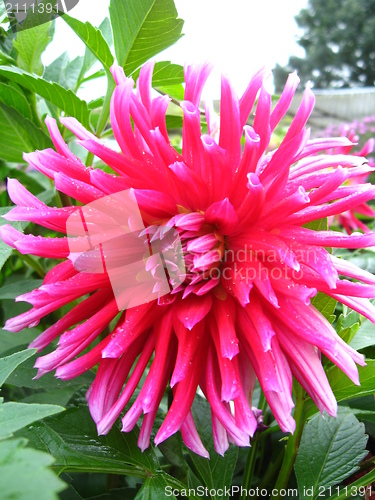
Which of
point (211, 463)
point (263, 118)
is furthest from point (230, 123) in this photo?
point (211, 463)

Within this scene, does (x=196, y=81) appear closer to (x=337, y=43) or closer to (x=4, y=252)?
(x=4, y=252)

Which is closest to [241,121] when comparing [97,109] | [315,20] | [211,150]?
[211,150]

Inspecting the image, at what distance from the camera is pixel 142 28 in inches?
21.3

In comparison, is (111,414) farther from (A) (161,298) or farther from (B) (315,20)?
(B) (315,20)

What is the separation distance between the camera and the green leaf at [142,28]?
522 millimetres

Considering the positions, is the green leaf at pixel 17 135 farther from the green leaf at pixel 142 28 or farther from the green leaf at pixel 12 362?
the green leaf at pixel 12 362

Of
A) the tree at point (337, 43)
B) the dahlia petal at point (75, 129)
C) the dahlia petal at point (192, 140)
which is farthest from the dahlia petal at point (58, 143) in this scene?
the tree at point (337, 43)

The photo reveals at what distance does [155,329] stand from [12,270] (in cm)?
56

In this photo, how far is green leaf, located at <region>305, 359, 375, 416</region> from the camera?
1.36 ft

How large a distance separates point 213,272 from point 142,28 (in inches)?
12.1

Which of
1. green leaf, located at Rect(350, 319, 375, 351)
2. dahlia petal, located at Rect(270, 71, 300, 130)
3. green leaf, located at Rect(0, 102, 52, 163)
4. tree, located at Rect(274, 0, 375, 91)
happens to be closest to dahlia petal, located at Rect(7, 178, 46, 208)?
green leaf, located at Rect(0, 102, 52, 163)

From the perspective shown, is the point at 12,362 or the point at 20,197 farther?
the point at 20,197

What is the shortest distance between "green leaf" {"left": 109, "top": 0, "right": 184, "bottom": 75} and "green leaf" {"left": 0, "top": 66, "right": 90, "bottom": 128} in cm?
7

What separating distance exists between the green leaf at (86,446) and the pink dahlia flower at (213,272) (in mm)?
33
